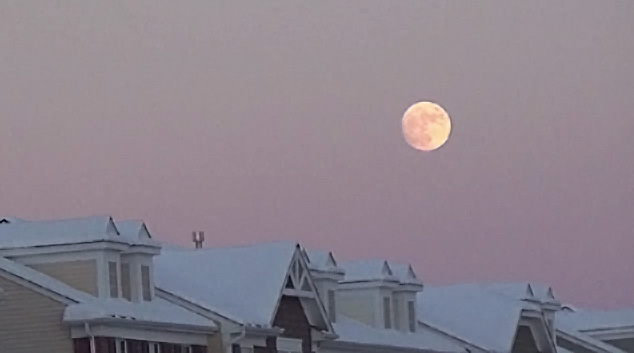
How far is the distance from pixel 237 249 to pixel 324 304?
14.3ft

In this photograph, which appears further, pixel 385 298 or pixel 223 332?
pixel 385 298

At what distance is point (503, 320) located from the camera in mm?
68500

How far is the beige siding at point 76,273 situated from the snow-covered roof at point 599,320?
38.1 m

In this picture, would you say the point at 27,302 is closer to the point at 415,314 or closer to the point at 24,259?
the point at 24,259

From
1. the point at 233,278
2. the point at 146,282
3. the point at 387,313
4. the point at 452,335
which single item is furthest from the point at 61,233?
the point at 452,335

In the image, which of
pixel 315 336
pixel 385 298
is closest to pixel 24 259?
pixel 315 336

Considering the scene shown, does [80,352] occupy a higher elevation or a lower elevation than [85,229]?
lower

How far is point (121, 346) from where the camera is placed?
4728 cm

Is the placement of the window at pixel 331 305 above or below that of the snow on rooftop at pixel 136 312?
above

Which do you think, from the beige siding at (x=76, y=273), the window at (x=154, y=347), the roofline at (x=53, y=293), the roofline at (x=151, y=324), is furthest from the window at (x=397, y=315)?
the roofline at (x=53, y=293)

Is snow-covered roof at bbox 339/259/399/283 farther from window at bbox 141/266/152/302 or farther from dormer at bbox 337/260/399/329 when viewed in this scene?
window at bbox 141/266/152/302

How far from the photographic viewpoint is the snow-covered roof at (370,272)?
63875mm

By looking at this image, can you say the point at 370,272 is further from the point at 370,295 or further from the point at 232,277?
the point at 232,277

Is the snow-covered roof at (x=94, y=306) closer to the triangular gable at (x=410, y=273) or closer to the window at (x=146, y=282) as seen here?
the window at (x=146, y=282)
